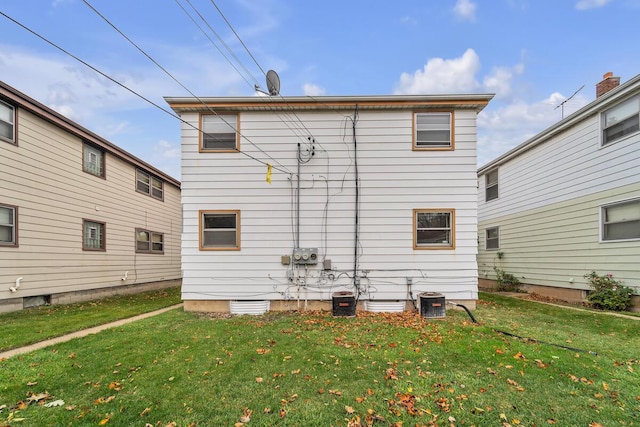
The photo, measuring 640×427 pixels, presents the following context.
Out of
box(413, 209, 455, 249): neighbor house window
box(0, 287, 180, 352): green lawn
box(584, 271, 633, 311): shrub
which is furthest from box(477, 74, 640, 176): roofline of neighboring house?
box(0, 287, 180, 352): green lawn

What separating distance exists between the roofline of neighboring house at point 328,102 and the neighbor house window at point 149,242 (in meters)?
7.89

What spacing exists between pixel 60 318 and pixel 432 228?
9.38m

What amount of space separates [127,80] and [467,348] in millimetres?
7056

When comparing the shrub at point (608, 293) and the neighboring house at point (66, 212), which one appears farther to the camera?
the neighboring house at point (66, 212)

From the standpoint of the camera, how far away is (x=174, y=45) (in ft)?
20.6

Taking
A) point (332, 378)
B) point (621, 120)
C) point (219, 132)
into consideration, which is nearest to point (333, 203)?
point (219, 132)

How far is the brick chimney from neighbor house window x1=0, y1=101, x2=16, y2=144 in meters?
17.3

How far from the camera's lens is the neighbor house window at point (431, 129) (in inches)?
326

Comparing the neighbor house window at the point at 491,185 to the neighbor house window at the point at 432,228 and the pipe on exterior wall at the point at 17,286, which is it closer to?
the neighbor house window at the point at 432,228

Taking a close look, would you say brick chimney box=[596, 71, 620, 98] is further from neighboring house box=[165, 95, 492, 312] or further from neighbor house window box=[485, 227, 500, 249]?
neighbor house window box=[485, 227, 500, 249]

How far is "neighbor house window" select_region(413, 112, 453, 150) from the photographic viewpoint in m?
8.27

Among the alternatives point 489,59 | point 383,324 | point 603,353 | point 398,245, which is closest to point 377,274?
point 398,245

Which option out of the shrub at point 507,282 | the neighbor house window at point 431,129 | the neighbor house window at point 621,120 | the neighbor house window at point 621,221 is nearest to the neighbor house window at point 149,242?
the neighbor house window at point 431,129

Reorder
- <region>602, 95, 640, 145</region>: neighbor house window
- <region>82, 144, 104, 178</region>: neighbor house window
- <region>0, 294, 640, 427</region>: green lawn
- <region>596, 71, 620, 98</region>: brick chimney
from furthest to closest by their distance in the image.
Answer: <region>82, 144, 104, 178</region>: neighbor house window < <region>596, 71, 620, 98</region>: brick chimney < <region>602, 95, 640, 145</region>: neighbor house window < <region>0, 294, 640, 427</region>: green lawn
